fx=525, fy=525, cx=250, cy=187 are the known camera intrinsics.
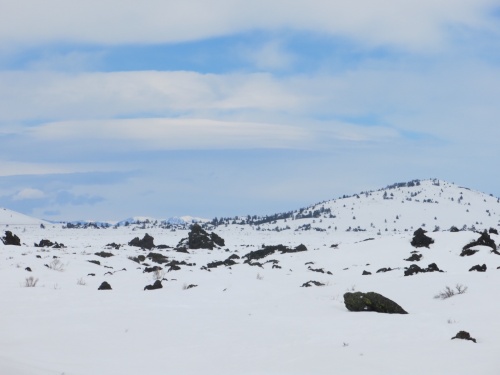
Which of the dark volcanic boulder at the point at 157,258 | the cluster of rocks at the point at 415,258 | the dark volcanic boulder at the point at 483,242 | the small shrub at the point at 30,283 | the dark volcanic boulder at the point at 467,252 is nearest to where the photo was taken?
the small shrub at the point at 30,283

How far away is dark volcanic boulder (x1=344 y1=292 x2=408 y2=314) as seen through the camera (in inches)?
561

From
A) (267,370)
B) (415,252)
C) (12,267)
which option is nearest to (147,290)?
(12,267)

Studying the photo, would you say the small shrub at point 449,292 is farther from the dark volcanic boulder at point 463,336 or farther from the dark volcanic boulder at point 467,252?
the dark volcanic boulder at point 467,252

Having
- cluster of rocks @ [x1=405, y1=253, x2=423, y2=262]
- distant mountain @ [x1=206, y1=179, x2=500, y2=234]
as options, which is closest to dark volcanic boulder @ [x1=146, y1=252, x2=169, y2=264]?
cluster of rocks @ [x1=405, y1=253, x2=423, y2=262]

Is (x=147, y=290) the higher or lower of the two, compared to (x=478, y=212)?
lower

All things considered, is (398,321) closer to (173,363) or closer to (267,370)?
(267,370)

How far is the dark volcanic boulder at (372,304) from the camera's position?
14.2 m

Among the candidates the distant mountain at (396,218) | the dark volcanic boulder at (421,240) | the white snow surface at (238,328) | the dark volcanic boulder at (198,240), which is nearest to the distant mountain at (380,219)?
the distant mountain at (396,218)

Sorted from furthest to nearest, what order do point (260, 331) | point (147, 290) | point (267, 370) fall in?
point (147, 290) < point (260, 331) < point (267, 370)

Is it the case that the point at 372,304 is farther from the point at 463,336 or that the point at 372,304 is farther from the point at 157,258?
the point at 157,258

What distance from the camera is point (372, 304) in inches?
565

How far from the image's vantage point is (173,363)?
9.21m

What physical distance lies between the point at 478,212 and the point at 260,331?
19383 cm

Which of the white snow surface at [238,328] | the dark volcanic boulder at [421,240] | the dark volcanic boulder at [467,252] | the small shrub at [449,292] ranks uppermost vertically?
the dark volcanic boulder at [421,240]
